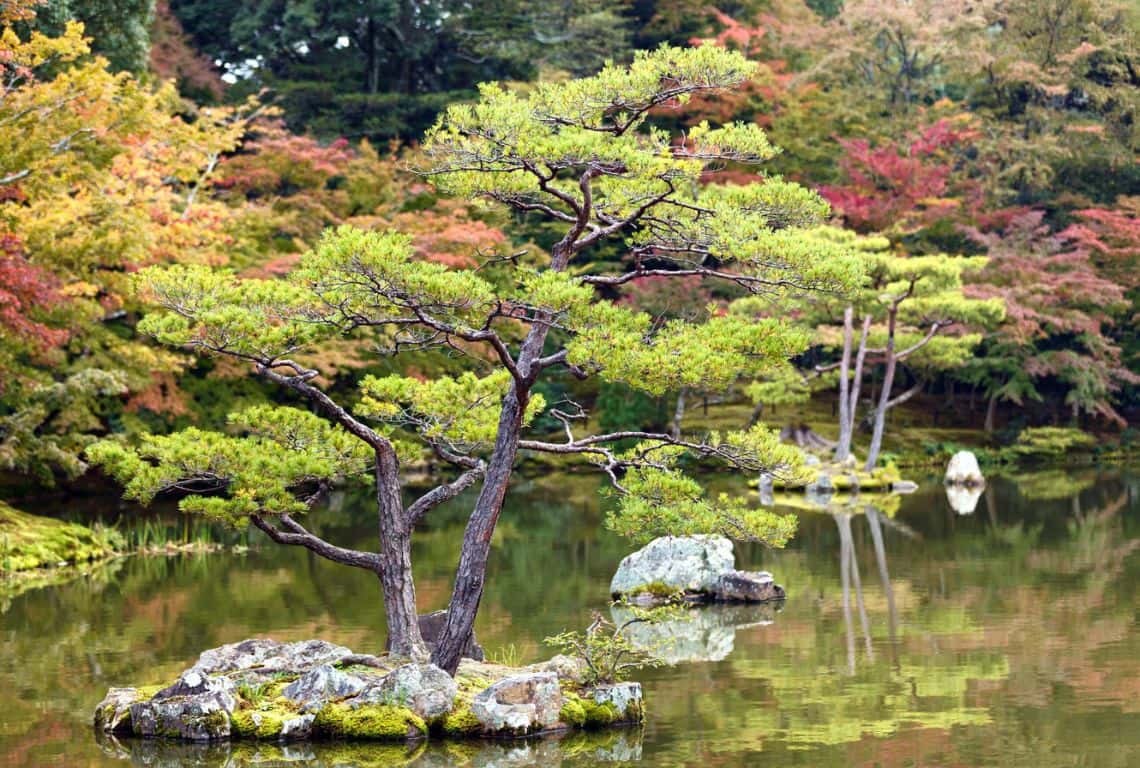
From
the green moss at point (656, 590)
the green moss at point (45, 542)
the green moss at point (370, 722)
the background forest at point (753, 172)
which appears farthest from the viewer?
the background forest at point (753, 172)

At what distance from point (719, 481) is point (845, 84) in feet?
46.4

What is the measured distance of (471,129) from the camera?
923 centimetres

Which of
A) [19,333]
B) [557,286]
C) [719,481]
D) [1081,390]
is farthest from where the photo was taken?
[1081,390]

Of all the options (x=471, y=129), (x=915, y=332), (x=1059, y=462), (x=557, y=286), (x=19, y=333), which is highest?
(x=471, y=129)

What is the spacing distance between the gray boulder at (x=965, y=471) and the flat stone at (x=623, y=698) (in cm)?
1794

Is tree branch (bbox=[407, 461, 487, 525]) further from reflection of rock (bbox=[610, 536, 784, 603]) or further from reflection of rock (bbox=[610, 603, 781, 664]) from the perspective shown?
reflection of rock (bbox=[610, 536, 784, 603])

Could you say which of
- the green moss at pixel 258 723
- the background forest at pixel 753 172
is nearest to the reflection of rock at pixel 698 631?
the green moss at pixel 258 723

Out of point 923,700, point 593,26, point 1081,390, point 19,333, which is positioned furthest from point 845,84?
point 923,700

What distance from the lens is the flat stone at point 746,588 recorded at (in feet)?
46.4

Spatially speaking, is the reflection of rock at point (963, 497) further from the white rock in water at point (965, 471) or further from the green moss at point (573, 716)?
the green moss at point (573, 716)

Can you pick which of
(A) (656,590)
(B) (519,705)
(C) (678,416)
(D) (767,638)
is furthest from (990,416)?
(B) (519,705)

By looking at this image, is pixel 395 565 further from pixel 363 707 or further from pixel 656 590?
pixel 656 590

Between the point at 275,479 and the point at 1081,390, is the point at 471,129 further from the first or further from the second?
the point at 1081,390

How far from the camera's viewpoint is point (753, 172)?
95.6ft
